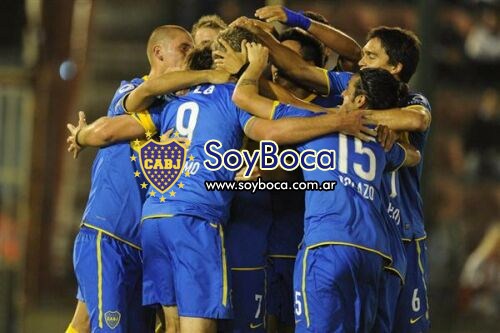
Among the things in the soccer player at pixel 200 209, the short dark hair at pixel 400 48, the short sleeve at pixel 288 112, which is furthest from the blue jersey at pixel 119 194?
the short dark hair at pixel 400 48

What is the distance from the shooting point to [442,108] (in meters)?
12.1

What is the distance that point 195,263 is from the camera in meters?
6.84

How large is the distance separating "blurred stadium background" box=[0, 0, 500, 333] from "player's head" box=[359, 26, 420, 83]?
3992mm

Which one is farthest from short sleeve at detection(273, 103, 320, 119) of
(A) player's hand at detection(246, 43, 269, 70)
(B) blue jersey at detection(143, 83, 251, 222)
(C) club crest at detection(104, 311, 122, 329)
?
(C) club crest at detection(104, 311, 122, 329)

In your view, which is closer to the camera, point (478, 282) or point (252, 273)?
point (252, 273)

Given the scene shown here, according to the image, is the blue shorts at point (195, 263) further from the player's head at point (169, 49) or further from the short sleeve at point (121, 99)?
the player's head at point (169, 49)

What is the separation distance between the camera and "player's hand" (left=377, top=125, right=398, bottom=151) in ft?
22.2

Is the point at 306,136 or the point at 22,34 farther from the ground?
the point at 22,34

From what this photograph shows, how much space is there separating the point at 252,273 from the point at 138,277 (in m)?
0.69

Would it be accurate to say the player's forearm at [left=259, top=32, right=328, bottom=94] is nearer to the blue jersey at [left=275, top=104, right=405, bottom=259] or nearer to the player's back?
the blue jersey at [left=275, top=104, right=405, bottom=259]

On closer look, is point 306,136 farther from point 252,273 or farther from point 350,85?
point 252,273

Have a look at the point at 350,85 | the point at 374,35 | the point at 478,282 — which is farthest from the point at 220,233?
the point at 478,282

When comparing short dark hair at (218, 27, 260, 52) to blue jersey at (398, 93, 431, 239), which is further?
blue jersey at (398, 93, 431, 239)

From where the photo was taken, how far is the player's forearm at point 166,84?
711 centimetres
